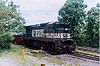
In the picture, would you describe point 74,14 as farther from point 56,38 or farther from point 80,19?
point 56,38

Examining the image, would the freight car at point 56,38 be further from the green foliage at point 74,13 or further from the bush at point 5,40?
the green foliage at point 74,13

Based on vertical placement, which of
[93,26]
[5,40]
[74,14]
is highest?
[74,14]

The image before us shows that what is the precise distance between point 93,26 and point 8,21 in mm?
9539

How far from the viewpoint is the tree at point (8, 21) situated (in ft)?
68.5

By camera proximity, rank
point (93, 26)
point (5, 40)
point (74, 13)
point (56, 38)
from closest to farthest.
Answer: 1. point (5, 40)
2. point (56, 38)
3. point (93, 26)
4. point (74, 13)

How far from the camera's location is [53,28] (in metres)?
21.7

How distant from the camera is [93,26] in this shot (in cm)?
2658

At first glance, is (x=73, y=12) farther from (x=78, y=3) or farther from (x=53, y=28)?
(x=53, y=28)

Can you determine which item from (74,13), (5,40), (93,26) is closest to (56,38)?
(5,40)

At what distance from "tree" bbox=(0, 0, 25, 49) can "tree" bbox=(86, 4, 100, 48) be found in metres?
7.48

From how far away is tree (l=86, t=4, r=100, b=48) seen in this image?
25734 millimetres

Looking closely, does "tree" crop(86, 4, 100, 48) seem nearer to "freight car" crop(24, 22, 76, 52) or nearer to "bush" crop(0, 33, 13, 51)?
A: "freight car" crop(24, 22, 76, 52)

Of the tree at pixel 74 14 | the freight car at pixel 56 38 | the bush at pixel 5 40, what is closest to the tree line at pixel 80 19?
the tree at pixel 74 14

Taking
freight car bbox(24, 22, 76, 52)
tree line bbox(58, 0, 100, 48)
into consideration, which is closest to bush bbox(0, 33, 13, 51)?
freight car bbox(24, 22, 76, 52)
